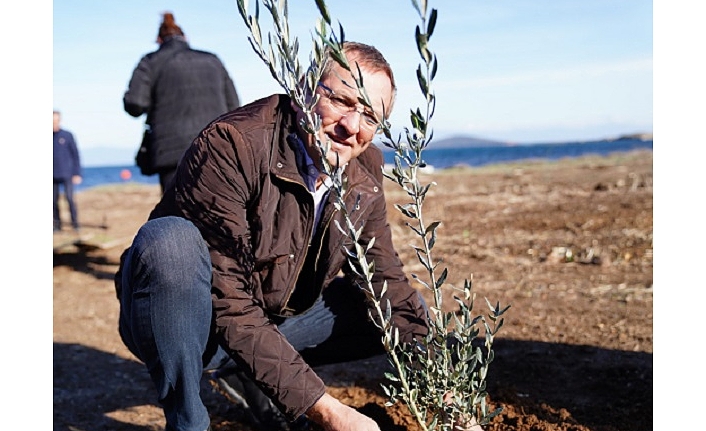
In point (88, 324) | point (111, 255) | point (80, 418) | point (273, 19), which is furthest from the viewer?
point (111, 255)

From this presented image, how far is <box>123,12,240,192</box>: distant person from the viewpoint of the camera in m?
5.16

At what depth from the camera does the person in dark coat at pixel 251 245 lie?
1979mm

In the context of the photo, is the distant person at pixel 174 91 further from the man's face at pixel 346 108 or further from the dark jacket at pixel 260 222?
the man's face at pixel 346 108

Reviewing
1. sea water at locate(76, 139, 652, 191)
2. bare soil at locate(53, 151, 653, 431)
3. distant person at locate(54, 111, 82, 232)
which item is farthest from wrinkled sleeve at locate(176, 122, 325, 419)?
sea water at locate(76, 139, 652, 191)

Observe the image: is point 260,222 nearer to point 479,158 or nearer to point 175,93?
point 175,93

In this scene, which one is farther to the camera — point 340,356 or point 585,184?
point 585,184

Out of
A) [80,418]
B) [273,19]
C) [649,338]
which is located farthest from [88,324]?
[273,19]

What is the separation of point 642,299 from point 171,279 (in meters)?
3.43

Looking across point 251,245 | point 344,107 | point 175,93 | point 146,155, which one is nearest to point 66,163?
point 146,155

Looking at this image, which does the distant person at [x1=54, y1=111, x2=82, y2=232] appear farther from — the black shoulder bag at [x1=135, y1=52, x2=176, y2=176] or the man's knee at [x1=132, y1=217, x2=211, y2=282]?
the man's knee at [x1=132, y1=217, x2=211, y2=282]

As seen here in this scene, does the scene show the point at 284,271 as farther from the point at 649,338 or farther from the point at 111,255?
the point at 111,255

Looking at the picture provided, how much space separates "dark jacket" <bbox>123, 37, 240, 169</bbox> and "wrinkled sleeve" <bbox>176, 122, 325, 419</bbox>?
3.16 m

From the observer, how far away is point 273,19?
1.49 meters

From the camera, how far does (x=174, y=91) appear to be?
518 cm
